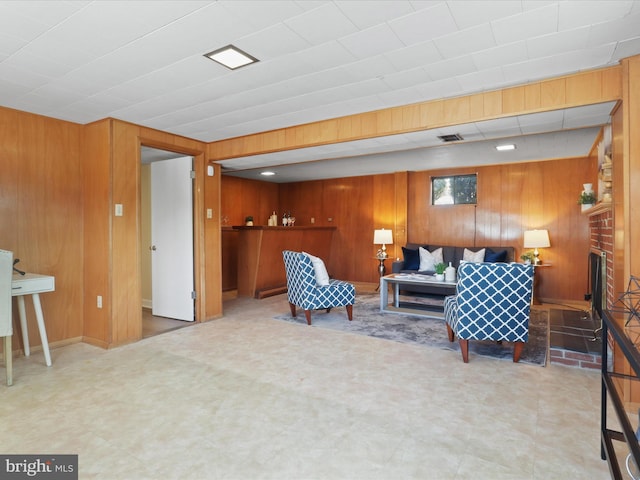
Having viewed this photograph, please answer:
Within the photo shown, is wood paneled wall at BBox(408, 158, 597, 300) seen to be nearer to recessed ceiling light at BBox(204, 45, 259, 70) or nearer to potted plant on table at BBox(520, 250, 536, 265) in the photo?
potted plant on table at BBox(520, 250, 536, 265)

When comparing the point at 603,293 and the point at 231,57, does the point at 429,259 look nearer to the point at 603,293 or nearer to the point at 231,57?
the point at 603,293

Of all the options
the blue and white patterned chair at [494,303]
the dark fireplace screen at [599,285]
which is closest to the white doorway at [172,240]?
the blue and white patterned chair at [494,303]

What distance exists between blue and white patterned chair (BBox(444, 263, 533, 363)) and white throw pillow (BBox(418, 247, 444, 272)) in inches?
124

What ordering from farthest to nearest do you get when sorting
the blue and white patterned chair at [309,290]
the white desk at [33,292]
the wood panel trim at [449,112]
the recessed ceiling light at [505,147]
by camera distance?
the recessed ceiling light at [505,147] → the blue and white patterned chair at [309,290] → the white desk at [33,292] → the wood panel trim at [449,112]

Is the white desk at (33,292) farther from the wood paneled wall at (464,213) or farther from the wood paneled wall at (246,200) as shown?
the wood paneled wall at (464,213)

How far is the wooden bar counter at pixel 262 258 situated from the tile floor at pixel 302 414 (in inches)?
112

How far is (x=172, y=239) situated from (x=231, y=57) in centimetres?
307

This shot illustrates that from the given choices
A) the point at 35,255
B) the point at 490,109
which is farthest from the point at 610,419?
the point at 35,255

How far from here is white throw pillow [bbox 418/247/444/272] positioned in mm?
A: 6520

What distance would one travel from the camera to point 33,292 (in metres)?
3.13

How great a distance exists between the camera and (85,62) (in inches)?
99.5

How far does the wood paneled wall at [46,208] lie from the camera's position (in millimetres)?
3506

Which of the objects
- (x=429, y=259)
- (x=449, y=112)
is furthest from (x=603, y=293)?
(x=429, y=259)

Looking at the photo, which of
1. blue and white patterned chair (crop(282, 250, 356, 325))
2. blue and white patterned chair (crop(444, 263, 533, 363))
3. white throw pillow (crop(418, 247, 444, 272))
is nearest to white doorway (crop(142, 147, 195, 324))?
blue and white patterned chair (crop(282, 250, 356, 325))
